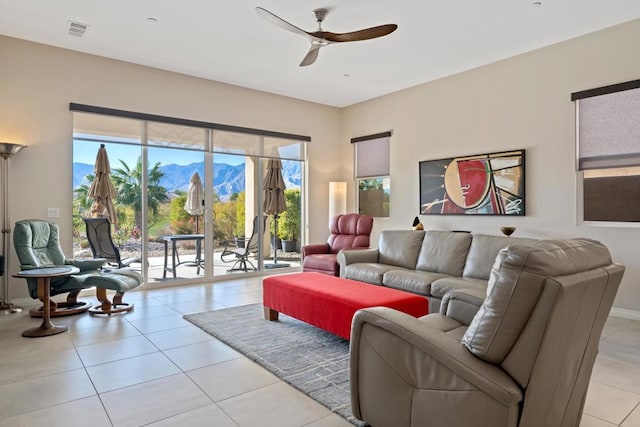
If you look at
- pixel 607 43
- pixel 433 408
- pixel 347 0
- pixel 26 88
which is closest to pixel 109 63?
pixel 26 88

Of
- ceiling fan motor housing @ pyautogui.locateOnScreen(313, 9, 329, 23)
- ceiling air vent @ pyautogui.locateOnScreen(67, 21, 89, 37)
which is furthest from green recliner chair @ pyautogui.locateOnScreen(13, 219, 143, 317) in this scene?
ceiling fan motor housing @ pyautogui.locateOnScreen(313, 9, 329, 23)

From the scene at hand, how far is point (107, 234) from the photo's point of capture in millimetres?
5043

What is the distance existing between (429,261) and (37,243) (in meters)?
4.39

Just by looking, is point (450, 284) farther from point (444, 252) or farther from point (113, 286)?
point (113, 286)

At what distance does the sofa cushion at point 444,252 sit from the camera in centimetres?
423

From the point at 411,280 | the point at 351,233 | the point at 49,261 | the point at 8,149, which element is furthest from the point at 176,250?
the point at 411,280

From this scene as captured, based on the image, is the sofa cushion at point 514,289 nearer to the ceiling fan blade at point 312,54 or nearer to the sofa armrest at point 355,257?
the ceiling fan blade at point 312,54

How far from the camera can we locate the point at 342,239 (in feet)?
20.1

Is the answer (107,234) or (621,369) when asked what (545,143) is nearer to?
(621,369)

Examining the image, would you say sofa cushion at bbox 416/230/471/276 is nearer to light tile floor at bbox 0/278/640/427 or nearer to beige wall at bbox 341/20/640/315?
beige wall at bbox 341/20/640/315

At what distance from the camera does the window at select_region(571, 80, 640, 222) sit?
13.6 ft

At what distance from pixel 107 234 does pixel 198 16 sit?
9.56 ft

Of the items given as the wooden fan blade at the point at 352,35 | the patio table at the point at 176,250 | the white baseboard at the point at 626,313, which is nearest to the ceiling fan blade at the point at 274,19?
the wooden fan blade at the point at 352,35

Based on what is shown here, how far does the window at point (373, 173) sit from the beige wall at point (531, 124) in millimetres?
315
